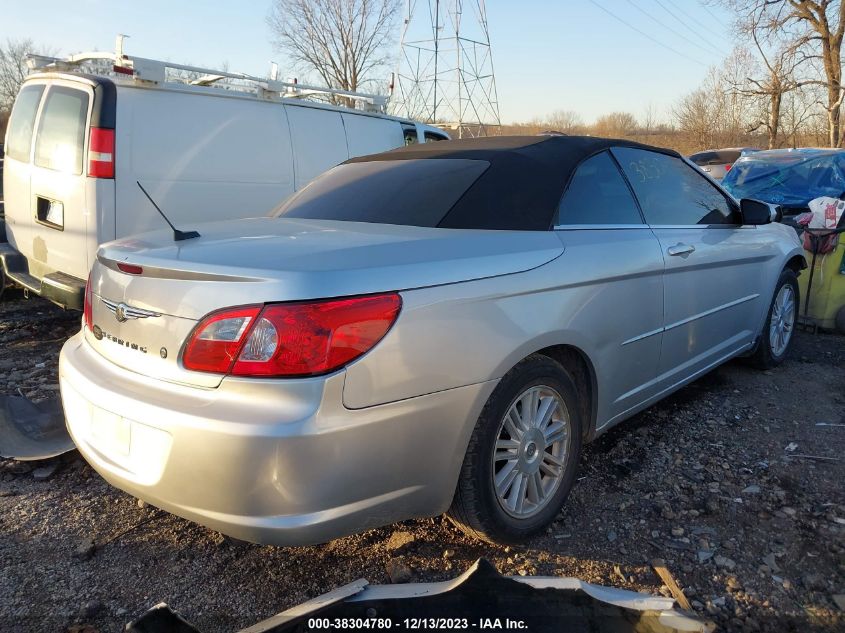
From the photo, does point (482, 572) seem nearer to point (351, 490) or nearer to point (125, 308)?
point (351, 490)

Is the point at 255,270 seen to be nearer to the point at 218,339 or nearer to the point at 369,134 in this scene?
the point at 218,339

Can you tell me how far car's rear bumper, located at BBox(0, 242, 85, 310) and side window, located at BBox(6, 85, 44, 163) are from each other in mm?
773

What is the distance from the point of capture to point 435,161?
3.13 metres

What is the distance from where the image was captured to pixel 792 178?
7363 mm

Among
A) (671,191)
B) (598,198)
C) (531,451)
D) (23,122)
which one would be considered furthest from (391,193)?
(23,122)

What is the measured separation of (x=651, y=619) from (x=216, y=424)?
136cm

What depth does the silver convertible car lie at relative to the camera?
1.84m

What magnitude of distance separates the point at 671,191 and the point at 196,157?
147 inches

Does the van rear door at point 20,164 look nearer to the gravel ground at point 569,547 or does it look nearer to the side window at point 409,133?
the gravel ground at point 569,547

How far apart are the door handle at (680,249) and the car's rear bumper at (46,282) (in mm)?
3612

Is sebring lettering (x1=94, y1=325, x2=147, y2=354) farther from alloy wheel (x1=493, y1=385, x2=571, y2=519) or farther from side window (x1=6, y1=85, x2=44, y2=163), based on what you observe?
side window (x1=6, y1=85, x2=44, y2=163)

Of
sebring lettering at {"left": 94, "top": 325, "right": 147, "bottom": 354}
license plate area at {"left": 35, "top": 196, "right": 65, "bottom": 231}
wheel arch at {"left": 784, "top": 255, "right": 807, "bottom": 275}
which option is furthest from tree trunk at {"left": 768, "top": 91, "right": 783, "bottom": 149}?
sebring lettering at {"left": 94, "top": 325, "right": 147, "bottom": 354}

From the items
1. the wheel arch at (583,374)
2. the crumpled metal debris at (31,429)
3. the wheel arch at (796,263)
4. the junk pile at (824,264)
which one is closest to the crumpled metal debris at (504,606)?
the wheel arch at (583,374)

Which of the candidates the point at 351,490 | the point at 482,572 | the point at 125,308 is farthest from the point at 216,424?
the point at 482,572
